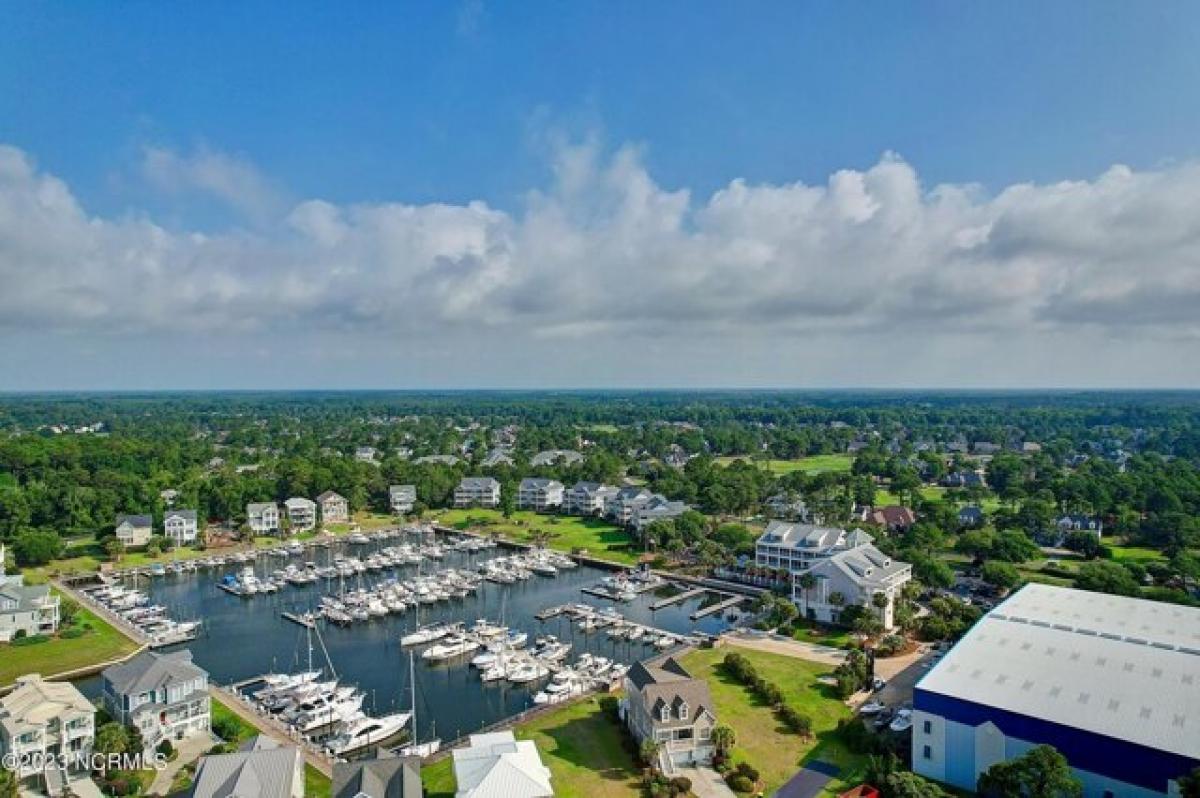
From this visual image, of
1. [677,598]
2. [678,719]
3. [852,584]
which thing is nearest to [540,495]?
[677,598]

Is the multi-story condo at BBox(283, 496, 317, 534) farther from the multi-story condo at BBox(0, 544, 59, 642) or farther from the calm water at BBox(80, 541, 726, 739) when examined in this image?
the multi-story condo at BBox(0, 544, 59, 642)

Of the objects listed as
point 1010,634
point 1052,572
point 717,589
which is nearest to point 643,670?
point 1010,634

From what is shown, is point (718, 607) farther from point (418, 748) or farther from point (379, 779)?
point (379, 779)

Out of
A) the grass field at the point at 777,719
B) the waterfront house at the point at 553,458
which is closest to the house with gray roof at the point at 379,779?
the grass field at the point at 777,719

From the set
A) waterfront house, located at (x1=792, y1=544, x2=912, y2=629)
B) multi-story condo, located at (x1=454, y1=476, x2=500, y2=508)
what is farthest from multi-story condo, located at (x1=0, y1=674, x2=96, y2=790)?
multi-story condo, located at (x1=454, y1=476, x2=500, y2=508)

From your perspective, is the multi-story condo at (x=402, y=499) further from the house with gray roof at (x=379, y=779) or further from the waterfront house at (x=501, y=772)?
the house with gray roof at (x=379, y=779)

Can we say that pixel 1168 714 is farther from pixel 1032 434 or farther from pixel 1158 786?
pixel 1032 434

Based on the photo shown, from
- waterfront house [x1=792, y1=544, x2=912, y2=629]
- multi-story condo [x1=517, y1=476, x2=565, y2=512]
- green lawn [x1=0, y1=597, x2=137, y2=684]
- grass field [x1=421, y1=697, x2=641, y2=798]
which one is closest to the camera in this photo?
grass field [x1=421, y1=697, x2=641, y2=798]
